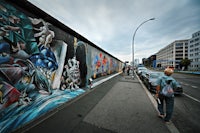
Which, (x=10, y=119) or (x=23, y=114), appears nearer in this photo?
(x=10, y=119)

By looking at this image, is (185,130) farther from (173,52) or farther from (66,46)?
(173,52)

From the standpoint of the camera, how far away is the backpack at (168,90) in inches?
102

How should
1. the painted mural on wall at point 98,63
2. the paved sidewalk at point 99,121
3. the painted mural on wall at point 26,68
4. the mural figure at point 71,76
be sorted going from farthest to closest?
the painted mural on wall at point 98,63 < the mural figure at point 71,76 < the paved sidewalk at point 99,121 < the painted mural on wall at point 26,68

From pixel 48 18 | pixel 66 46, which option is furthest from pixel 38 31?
pixel 66 46

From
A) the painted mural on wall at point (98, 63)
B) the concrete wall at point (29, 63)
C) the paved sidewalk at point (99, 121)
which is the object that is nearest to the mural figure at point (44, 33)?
the concrete wall at point (29, 63)

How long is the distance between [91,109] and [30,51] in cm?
292

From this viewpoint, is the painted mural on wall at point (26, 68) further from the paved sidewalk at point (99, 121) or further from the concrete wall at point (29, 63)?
the paved sidewalk at point (99, 121)

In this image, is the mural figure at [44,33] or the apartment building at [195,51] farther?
the apartment building at [195,51]

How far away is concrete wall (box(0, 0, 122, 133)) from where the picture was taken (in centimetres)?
199

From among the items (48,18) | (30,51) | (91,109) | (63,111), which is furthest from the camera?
(91,109)

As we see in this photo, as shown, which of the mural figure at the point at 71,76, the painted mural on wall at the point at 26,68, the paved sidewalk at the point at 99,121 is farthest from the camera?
the mural figure at the point at 71,76

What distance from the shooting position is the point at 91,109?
3.42m

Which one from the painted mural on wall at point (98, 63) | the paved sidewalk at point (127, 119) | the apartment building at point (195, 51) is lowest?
the paved sidewalk at point (127, 119)

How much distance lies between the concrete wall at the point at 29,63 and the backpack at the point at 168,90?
3850 millimetres
